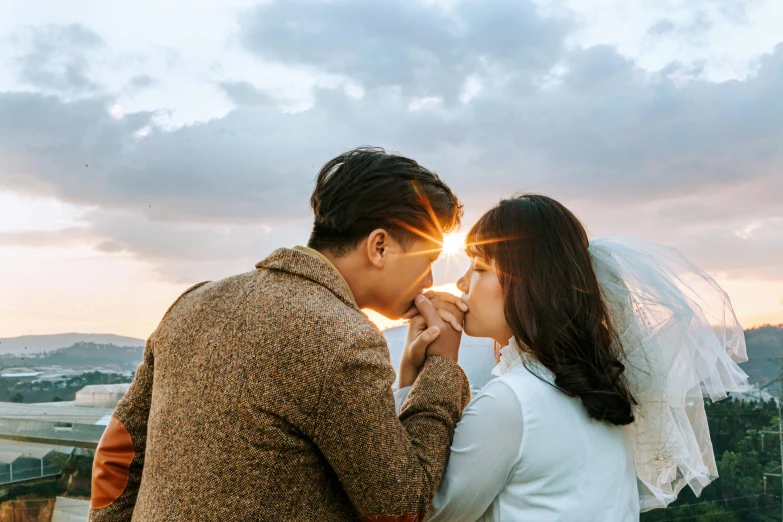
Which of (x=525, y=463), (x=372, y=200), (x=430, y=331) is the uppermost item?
(x=372, y=200)

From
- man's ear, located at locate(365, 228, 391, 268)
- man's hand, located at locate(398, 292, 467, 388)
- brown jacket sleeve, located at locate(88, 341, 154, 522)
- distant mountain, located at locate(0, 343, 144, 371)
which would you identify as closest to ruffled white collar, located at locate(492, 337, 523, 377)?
man's hand, located at locate(398, 292, 467, 388)

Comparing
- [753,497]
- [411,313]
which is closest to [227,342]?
[411,313]

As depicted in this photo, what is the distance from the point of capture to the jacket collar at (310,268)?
45.9 inches

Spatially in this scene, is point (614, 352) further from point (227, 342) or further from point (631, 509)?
point (227, 342)

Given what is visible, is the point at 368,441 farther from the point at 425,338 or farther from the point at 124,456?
the point at 124,456

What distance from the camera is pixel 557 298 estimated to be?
139cm

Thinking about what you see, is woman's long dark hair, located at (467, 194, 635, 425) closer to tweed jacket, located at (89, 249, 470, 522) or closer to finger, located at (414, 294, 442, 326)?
finger, located at (414, 294, 442, 326)

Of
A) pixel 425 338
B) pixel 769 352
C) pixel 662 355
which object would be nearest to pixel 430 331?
pixel 425 338

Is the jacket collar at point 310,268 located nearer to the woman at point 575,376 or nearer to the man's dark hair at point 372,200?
the man's dark hair at point 372,200

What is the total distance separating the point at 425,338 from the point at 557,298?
28cm

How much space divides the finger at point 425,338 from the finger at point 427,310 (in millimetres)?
29

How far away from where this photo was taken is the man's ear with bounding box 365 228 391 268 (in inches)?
50.7

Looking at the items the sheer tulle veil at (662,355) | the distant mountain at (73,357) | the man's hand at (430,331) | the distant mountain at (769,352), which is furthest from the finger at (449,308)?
the distant mountain at (769,352)

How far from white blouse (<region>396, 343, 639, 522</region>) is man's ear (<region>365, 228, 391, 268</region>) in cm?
31
